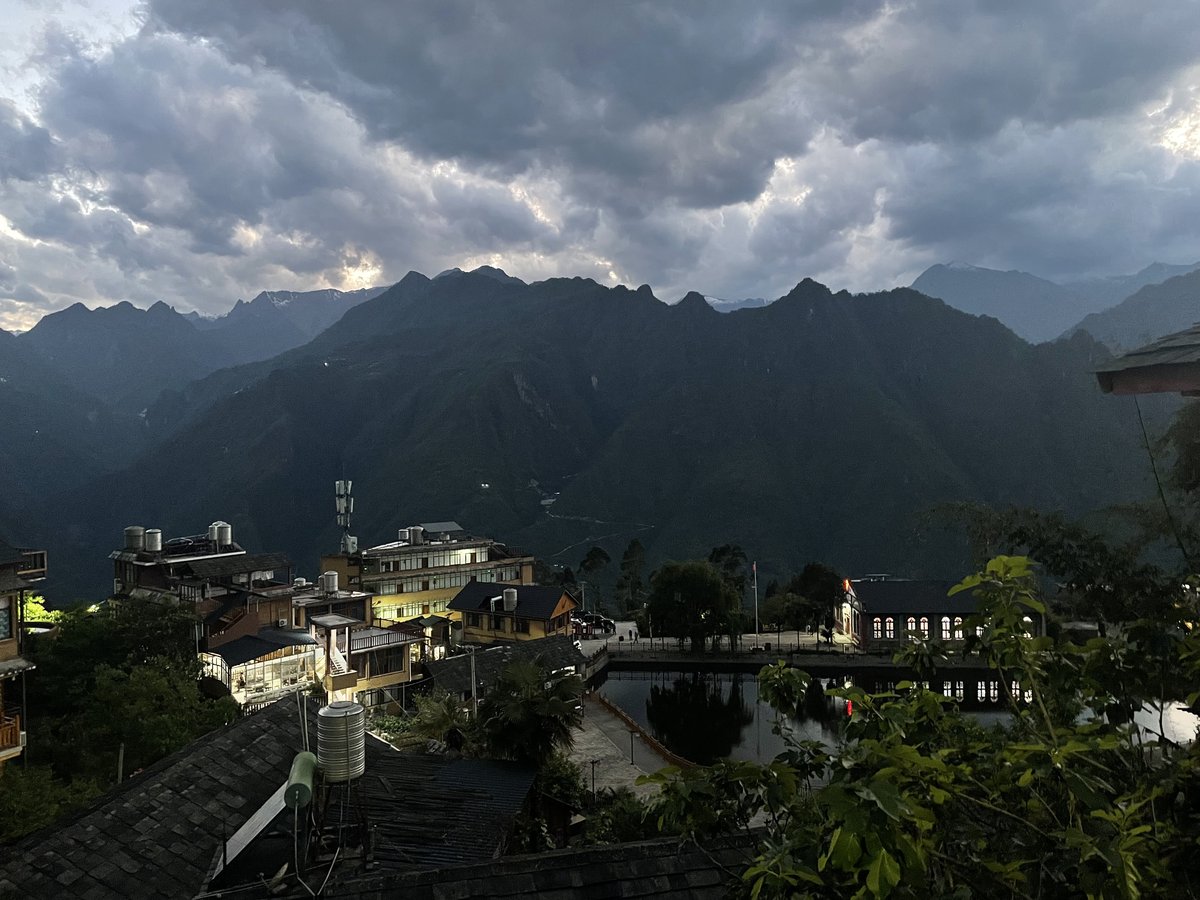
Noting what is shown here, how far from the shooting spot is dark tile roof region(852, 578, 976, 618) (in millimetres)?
67125

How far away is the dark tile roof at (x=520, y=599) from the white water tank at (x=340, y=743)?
49221mm

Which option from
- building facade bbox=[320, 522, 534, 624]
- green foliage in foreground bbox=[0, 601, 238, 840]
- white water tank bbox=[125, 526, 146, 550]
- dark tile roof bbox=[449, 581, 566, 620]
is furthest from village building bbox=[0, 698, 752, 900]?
building facade bbox=[320, 522, 534, 624]

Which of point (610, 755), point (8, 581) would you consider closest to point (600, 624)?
point (610, 755)

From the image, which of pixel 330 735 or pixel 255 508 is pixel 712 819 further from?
pixel 255 508

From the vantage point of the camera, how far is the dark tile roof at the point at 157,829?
32.1 ft

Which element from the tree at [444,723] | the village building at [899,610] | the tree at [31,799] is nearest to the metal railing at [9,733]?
the tree at [31,799]

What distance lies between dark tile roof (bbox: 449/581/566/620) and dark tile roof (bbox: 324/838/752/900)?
5234 cm

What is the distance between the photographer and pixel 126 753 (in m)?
24.4

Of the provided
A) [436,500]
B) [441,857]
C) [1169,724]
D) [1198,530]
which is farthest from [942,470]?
[441,857]

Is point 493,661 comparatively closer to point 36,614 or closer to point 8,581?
point 8,581

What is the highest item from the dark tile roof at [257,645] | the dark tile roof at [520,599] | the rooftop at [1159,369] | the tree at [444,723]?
the rooftop at [1159,369]

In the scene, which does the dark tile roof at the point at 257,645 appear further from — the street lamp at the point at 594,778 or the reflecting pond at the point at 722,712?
the reflecting pond at the point at 722,712

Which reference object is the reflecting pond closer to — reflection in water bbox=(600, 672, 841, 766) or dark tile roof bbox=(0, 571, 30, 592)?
reflection in water bbox=(600, 672, 841, 766)

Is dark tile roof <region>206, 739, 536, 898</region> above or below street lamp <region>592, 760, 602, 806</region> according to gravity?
above
